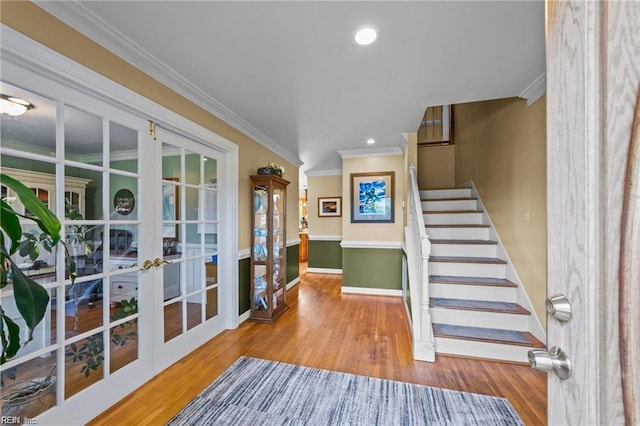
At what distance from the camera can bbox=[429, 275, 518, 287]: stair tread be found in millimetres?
2621

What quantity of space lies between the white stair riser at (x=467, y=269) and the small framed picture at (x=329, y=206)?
308 cm

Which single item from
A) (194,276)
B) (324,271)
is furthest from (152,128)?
(324,271)

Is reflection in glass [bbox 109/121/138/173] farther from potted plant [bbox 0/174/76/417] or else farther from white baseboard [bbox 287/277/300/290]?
white baseboard [bbox 287/277/300/290]

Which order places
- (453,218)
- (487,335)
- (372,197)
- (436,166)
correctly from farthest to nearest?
(436,166), (372,197), (453,218), (487,335)

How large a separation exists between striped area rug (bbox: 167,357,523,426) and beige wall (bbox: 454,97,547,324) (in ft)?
3.94

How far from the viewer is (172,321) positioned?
2262 mm

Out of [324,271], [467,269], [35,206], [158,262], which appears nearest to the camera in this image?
[35,206]

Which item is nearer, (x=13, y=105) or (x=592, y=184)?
(x=592, y=184)

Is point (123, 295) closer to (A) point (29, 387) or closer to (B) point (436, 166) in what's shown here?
(A) point (29, 387)

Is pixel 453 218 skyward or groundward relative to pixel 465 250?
skyward

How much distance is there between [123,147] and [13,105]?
0.56m

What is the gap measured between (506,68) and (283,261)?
3172 millimetres

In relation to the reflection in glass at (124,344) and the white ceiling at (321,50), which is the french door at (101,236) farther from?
the white ceiling at (321,50)

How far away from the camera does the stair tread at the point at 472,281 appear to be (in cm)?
262
